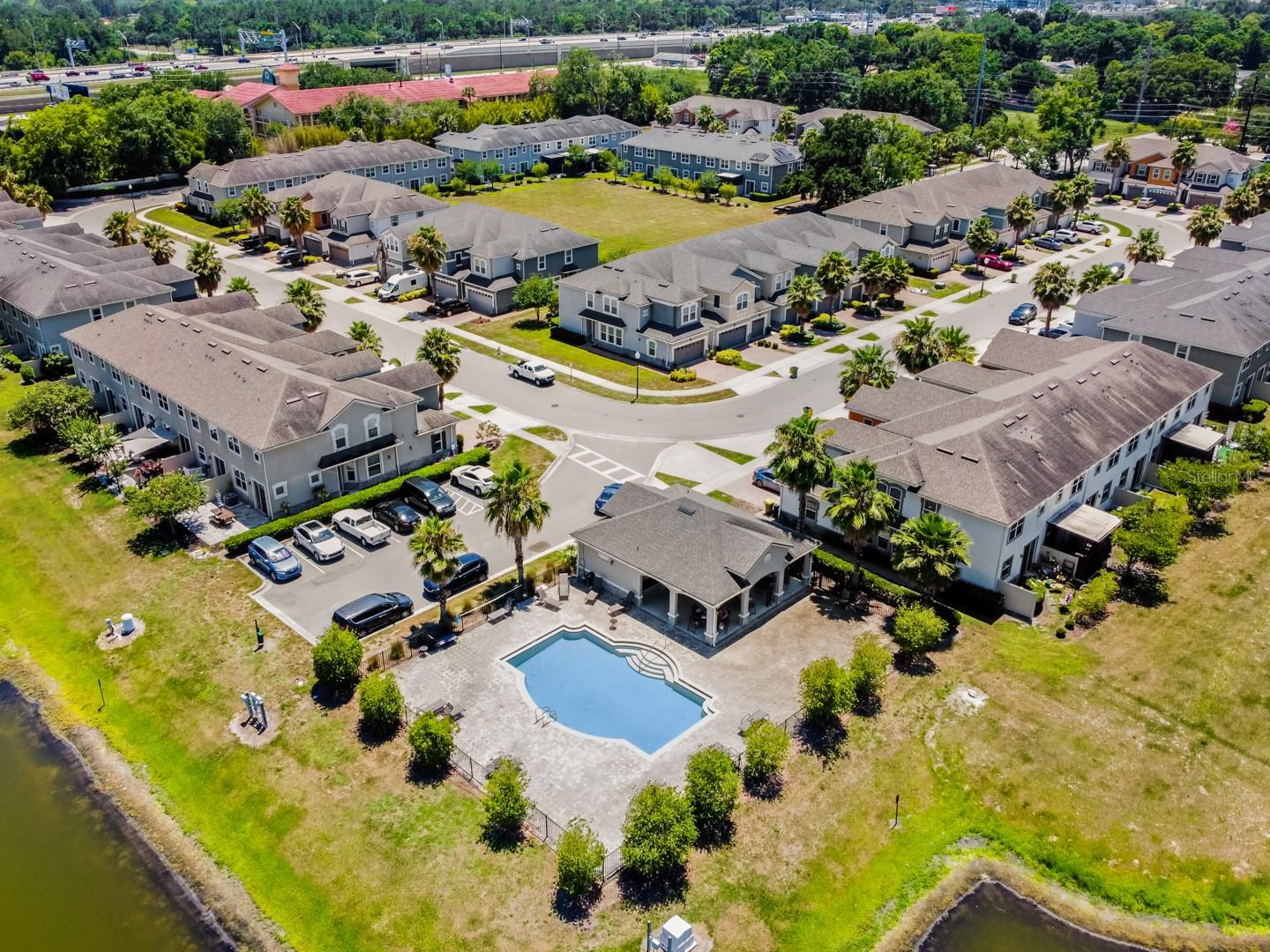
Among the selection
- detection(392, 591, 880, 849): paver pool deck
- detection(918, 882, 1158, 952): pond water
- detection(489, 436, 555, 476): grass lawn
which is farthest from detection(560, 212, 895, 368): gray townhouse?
detection(918, 882, 1158, 952): pond water

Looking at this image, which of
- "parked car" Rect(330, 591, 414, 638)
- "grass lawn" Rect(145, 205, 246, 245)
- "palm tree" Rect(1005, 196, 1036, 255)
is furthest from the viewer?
"grass lawn" Rect(145, 205, 246, 245)

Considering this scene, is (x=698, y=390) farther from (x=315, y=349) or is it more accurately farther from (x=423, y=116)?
(x=423, y=116)

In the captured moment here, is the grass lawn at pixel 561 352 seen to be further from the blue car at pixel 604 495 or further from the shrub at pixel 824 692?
the shrub at pixel 824 692

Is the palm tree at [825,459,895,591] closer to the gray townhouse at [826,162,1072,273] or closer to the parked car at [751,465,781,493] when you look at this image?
the parked car at [751,465,781,493]

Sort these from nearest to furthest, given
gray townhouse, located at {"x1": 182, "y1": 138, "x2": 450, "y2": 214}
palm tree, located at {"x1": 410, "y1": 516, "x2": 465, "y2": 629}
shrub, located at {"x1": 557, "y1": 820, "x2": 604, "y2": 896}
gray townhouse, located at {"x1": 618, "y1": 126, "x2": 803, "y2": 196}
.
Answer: shrub, located at {"x1": 557, "y1": 820, "x2": 604, "y2": 896}, palm tree, located at {"x1": 410, "y1": 516, "x2": 465, "y2": 629}, gray townhouse, located at {"x1": 182, "y1": 138, "x2": 450, "y2": 214}, gray townhouse, located at {"x1": 618, "y1": 126, "x2": 803, "y2": 196}

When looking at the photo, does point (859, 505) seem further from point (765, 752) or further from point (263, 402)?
point (263, 402)

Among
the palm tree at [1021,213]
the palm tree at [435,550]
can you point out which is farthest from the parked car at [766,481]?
the palm tree at [1021,213]

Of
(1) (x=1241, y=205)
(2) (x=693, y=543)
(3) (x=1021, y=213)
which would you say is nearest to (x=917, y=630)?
(2) (x=693, y=543)
